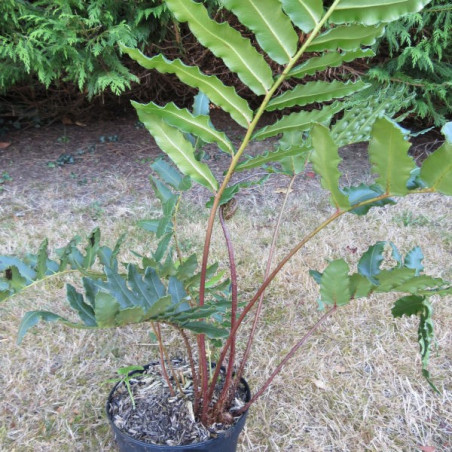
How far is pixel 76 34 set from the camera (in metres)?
3.09

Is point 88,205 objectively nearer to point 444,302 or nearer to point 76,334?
point 76,334

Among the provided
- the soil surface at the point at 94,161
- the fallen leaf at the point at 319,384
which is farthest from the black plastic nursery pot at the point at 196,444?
the soil surface at the point at 94,161

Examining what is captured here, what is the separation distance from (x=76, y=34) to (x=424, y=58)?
2.60m

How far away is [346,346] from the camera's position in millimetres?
1909

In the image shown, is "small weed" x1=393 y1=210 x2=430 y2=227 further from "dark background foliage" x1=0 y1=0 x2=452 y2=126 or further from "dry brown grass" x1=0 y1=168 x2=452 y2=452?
"dark background foliage" x1=0 y1=0 x2=452 y2=126

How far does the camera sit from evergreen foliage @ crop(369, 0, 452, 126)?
3.29 m

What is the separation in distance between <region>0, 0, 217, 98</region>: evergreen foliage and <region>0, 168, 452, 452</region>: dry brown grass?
4.20 feet

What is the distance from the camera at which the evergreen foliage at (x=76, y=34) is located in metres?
2.96

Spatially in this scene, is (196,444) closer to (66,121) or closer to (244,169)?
(244,169)

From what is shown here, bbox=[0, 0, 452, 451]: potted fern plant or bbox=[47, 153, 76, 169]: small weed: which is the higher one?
bbox=[0, 0, 452, 451]: potted fern plant

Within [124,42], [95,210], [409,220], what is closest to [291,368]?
[409,220]

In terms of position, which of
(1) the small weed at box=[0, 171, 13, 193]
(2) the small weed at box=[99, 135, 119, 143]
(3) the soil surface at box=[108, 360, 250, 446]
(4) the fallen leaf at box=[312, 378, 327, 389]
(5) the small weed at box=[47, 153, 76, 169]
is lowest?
(1) the small weed at box=[0, 171, 13, 193]

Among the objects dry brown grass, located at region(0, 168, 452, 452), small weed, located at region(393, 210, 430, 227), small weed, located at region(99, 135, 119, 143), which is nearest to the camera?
dry brown grass, located at region(0, 168, 452, 452)

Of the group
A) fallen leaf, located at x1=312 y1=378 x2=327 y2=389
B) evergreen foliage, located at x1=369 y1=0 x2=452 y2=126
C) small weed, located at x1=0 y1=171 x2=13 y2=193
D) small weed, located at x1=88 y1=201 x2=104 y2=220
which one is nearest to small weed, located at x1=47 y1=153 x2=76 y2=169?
small weed, located at x1=0 y1=171 x2=13 y2=193
